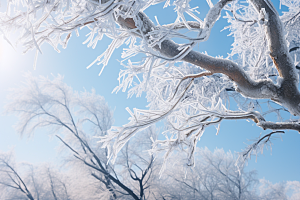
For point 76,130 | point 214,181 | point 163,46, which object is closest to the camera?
point 163,46

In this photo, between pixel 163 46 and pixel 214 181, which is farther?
pixel 214 181

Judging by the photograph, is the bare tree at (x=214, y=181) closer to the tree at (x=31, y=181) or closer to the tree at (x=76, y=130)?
the tree at (x=76, y=130)

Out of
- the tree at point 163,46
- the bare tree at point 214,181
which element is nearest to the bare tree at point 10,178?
the bare tree at point 214,181

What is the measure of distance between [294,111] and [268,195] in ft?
54.2

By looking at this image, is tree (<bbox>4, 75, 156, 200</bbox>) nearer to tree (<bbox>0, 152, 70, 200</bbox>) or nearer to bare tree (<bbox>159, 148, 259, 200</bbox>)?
tree (<bbox>0, 152, 70, 200</bbox>)

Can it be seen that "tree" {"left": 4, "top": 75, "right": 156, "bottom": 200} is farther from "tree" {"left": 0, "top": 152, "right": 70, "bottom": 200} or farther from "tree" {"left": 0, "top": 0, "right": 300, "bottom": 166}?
"tree" {"left": 0, "top": 0, "right": 300, "bottom": 166}

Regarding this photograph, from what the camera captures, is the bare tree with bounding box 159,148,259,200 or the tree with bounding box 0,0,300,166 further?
the bare tree with bounding box 159,148,259,200

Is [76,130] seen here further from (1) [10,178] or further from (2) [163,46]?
(2) [163,46]

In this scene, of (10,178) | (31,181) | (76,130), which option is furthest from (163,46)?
(31,181)

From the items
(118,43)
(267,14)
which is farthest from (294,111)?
(118,43)

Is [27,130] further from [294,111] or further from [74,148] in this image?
[294,111]

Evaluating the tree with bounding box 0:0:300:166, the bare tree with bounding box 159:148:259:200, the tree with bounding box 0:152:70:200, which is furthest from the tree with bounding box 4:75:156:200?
the tree with bounding box 0:0:300:166

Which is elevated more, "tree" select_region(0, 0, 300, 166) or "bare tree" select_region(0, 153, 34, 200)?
"bare tree" select_region(0, 153, 34, 200)

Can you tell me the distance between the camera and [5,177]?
1105 cm
